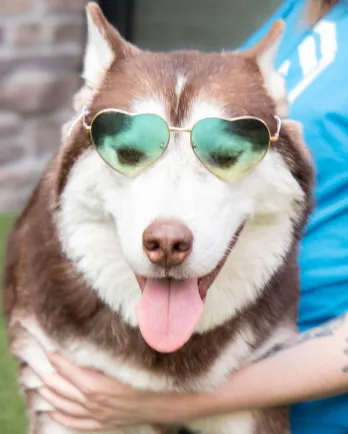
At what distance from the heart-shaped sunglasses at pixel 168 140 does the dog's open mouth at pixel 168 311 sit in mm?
139

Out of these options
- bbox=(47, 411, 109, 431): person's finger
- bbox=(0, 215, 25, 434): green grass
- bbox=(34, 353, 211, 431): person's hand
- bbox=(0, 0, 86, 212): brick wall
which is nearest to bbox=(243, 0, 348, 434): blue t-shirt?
bbox=(34, 353, 211, 431): person's hand

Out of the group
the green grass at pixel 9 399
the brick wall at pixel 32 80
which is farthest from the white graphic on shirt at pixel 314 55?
the brick wall at pixel 32 80

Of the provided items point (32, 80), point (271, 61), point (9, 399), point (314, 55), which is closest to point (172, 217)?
point (271, 61)

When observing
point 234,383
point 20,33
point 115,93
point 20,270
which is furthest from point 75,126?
point 20,33

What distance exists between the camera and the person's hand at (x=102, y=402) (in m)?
1.28

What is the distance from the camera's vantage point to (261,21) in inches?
153

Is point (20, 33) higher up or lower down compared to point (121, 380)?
lower down

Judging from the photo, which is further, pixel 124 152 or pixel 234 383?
pixel 234 383

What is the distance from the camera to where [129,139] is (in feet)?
3.50

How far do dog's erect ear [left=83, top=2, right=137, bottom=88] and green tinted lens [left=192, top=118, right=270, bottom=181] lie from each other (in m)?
0.22

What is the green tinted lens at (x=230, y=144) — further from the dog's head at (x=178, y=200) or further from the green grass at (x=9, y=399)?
the green grass at (x=9, y=399)

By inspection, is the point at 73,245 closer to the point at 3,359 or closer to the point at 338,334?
the point at 338,334

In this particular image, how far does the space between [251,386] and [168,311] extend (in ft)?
0.92

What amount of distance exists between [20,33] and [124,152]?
2.14 metres
